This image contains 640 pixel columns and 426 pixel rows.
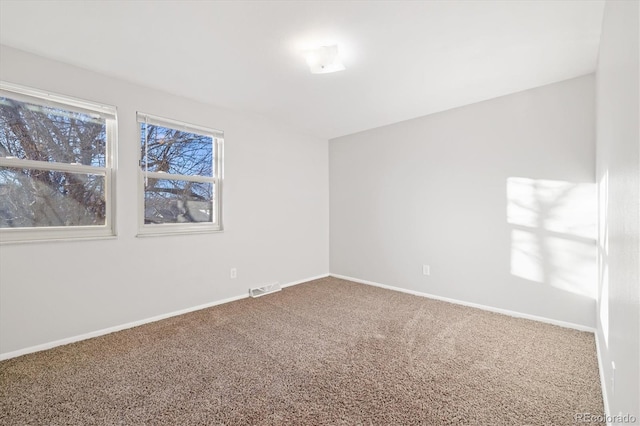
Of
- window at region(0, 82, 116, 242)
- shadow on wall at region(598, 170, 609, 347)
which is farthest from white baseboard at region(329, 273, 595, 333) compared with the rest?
window at region(0, 82, 116, 242)

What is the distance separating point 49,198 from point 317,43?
8.39 feet

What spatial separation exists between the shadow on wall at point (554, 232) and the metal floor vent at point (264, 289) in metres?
2.85

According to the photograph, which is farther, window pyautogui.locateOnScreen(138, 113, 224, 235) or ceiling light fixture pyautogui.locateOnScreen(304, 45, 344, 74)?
window pyautogui.locateOnScreen(138, 113, 224, 235)

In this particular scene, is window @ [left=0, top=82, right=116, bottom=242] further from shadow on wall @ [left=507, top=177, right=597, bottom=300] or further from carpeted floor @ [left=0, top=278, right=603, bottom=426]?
shadow on wall @ [left=507, top=177, right=597, bottom=300]

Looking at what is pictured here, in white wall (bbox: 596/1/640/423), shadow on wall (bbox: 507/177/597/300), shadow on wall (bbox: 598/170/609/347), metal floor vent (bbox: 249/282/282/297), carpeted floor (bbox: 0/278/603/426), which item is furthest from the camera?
metal floor vent (bbox: 249/282/282/297)

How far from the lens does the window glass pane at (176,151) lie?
2.91 meters

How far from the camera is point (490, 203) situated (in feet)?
10.3

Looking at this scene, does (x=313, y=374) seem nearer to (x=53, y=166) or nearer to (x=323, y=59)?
(x=323, y=59)

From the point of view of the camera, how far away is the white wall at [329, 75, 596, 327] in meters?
2.67

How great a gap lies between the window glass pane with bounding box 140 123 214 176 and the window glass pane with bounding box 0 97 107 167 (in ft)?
1.25

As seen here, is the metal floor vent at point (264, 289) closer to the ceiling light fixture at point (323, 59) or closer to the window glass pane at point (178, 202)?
the window glass pane at point (178, 202)

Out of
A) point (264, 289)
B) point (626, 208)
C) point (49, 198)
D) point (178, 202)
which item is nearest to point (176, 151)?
point (178, 202)

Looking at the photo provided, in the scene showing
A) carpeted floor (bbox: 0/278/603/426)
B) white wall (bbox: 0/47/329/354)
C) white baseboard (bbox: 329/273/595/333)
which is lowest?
carpeted floor (bbox: 0/278/603/426)

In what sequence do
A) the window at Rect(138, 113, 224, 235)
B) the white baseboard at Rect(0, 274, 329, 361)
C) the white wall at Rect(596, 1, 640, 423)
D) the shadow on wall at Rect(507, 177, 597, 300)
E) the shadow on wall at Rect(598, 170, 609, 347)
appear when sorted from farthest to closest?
the window at Rect(138, 113, 224, 235)
the shadow on wall at Rect(507, 177, 597, 300)
the white baseboard at Rect(0, 274, 329, 361)
the shadow on wall at Rect(598, 170, 609, 347)
the white wall at Rect(596, 1, 640, 423)
